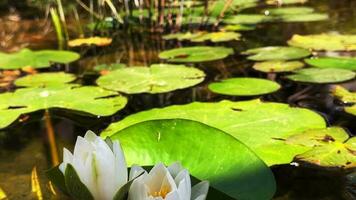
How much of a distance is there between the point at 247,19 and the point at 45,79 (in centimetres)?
109

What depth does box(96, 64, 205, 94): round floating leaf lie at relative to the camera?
4.65 feet

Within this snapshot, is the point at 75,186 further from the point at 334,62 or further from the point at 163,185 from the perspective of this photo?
the point at 334,62

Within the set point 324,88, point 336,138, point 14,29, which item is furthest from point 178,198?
point 14,29

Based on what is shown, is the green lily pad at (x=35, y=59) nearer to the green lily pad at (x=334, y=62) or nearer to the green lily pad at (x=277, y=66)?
the green lily pad at (x=277, y=66)

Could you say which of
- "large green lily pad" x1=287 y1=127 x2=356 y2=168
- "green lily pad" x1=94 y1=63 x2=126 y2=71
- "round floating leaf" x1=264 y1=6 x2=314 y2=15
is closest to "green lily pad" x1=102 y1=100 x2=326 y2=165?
"large green lily pad" x1=287 y1=127 x2=356 y2=168

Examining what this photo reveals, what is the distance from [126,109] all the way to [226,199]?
66 cm

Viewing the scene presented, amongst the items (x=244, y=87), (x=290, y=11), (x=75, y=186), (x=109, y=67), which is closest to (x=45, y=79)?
(x=109, y=67)

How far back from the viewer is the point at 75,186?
0.63m

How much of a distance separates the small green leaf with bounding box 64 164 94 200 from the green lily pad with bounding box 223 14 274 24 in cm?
Answer: 176

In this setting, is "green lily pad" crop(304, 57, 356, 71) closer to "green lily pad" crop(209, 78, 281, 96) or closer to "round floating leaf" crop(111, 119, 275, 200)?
"green lily pad" crop(209, 78, 281, 96)

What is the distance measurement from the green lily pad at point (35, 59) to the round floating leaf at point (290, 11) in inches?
42.8

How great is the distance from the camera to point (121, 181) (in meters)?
0.65

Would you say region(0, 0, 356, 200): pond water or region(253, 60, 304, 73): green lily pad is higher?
region(253, 60, 304, 73): green lily pad

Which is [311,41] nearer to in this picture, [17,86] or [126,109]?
[126,109]
